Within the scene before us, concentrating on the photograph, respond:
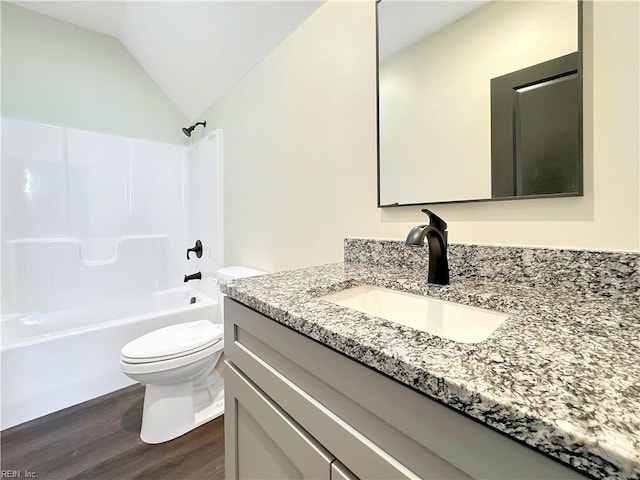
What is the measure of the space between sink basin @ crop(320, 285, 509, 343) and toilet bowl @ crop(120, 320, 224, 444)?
1.02 m

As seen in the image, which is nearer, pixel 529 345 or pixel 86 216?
pixel 529 345

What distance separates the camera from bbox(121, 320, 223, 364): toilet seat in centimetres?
132

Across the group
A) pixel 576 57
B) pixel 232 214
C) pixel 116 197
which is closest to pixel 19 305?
pixel 116 197

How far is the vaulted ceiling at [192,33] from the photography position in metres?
1.56

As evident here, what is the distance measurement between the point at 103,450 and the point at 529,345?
6.08 feet

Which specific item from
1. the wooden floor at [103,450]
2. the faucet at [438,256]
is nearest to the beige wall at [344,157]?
the faucet at [438,256]

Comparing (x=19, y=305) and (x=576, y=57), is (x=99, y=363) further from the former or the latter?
(x=576, y=57)

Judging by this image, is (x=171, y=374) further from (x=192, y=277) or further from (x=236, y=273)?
(x=192, y=277)

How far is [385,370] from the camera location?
1.30 feet

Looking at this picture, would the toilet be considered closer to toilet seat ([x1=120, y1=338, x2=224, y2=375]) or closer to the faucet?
toilet seat ([x1=120, y1=338, x2=224, y2=375])

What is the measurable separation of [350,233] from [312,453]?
0.86 metres

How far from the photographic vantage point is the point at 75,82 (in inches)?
87.7

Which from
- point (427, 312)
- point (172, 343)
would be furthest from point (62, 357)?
point (427, 312)

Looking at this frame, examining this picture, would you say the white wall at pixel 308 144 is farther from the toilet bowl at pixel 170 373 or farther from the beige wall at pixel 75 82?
the beige wall at pixel 75 82
